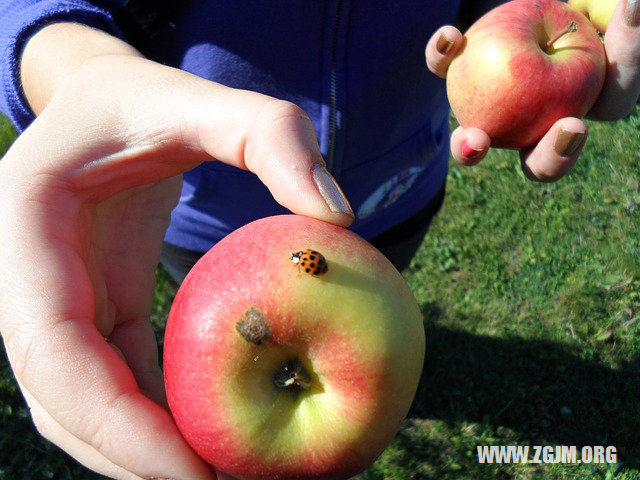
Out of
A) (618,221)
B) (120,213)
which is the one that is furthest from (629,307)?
(120,213)

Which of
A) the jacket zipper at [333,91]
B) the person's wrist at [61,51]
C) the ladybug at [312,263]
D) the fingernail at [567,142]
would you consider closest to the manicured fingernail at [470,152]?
the fingernail at [567,142]

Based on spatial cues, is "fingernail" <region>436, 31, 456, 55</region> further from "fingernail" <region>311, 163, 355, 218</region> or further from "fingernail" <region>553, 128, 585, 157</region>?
"fingernail" <region>311, 163, 355, 218</region>

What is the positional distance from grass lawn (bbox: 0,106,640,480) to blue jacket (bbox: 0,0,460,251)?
1361 millimetres

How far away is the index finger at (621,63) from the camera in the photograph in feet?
6.26

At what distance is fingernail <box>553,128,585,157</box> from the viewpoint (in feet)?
6.12

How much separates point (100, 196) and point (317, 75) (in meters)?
0.73

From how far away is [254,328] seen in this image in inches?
49.0

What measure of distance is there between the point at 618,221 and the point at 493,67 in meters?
2.51

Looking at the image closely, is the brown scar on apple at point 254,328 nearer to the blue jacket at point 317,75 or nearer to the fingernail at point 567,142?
the blue jacket at point 317,75

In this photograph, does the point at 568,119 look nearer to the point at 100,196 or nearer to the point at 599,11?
the point at 599,11

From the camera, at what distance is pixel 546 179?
2.09 meters

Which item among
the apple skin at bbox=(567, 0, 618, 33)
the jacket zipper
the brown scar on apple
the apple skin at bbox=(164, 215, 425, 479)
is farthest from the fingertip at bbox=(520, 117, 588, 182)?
the brown scar on apple

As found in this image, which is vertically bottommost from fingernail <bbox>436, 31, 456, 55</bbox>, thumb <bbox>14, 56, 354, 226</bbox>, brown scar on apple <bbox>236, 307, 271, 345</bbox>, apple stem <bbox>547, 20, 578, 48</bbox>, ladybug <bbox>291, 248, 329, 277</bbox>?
brown scar on apple <bbox>236, 307, 271, 345</bbox>

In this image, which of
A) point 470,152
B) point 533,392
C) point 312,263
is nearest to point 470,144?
point 470,152
